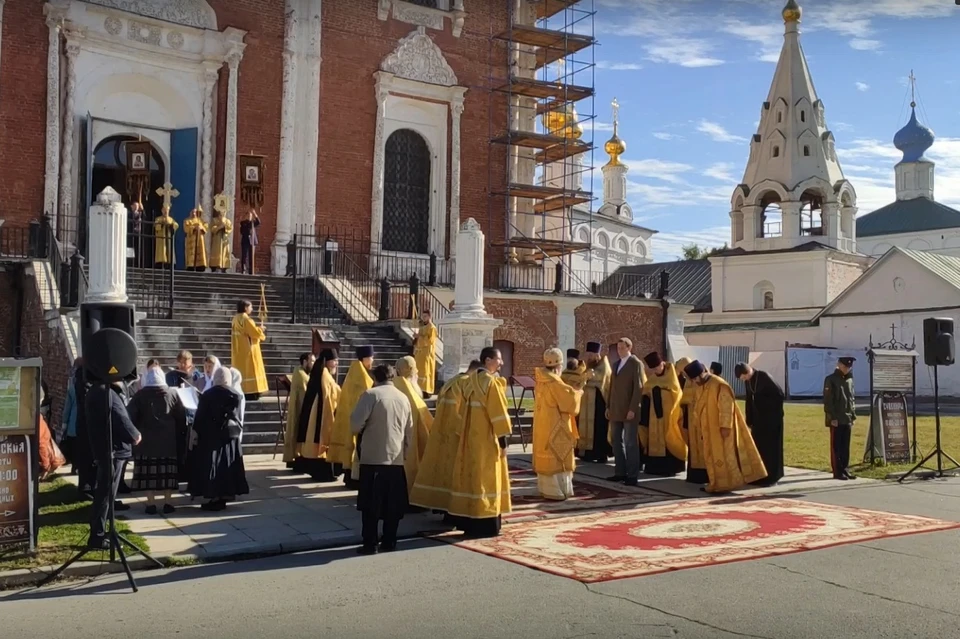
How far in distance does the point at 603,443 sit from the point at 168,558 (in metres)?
7.94

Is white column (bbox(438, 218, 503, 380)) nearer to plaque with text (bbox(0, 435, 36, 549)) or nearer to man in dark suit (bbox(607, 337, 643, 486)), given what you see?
man in dark suit (bbox(607, 337, 643, 486))

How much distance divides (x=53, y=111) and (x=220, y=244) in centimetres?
434

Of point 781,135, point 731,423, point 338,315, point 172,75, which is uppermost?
point 781,135

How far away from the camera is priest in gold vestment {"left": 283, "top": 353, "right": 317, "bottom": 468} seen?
12.4 meters

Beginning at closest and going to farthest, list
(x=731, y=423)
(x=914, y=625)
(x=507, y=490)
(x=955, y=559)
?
(x=914, y=625) → (x=955, y=559) → (x=507, y=490) → (x=731, y=423)

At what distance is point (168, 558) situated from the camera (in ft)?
26.4

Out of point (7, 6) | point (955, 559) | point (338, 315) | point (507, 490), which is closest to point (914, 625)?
point (955, 559)

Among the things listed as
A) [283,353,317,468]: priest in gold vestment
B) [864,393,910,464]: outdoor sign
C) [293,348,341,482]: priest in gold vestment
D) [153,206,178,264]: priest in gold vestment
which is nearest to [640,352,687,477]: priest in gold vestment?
[864,393,910,464]: outdoor sign

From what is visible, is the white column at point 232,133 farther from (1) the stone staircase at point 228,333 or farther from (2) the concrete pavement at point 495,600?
(2) the concrete pavement at point 495,600

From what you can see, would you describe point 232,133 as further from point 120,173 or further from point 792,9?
point 792,9

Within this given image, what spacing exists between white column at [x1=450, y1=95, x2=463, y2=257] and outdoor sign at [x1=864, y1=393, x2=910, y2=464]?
13.8 meters

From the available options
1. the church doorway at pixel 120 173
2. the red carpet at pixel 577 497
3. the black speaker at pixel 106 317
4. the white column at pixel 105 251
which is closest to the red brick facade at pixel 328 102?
the church doorway at pixel 120 173

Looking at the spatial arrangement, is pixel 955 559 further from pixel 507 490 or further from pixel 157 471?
pixel 157 471

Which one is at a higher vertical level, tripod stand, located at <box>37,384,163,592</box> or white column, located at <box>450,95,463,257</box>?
white column, located at <box>450,95,463,257</box>
